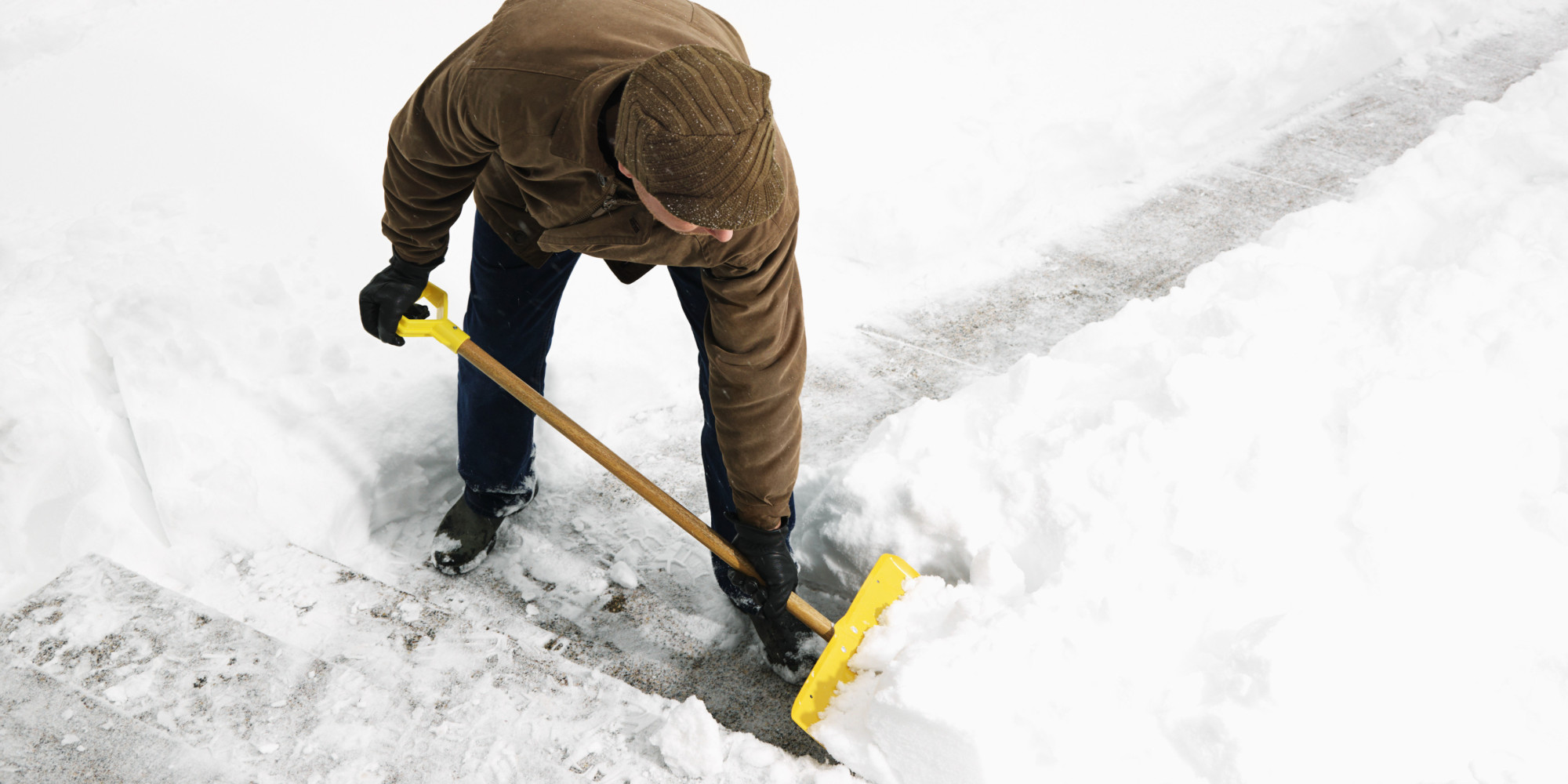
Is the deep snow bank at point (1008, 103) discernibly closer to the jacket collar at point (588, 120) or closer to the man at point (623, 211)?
the man at point (623, 211)

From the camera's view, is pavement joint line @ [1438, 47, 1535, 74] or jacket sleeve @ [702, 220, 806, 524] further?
pavement joint line @ [1438, 47, 1535, 74]

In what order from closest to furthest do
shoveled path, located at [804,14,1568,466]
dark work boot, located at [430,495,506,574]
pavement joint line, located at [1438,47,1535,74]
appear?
dark work boot, located at [430,495,506,574], shoveled path, located at [804,14,1568,466], pavement joint line, located at [1438,47,1535,74]

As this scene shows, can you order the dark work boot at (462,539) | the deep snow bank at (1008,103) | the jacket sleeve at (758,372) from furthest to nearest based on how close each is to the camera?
the deep snow bank at (1008,103)
the dark work boot at (462,539)
the jacket sleeve at (758,372)

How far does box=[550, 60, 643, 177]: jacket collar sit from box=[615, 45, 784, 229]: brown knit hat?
0.36 ft

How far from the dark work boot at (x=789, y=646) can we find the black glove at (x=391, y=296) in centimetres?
100

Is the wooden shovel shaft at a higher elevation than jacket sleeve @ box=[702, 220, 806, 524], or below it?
below

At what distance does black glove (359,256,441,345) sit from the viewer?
6.31ft

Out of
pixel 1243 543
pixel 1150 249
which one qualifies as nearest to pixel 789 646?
pixel 1243 543

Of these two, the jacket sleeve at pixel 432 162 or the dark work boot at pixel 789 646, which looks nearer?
the jacket sleeve at pixel 432 162

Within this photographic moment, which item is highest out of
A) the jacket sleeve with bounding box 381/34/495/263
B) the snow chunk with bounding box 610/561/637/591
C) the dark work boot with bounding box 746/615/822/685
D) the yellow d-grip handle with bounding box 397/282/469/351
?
the jacket sleeve with bounding box 381/34/495/263

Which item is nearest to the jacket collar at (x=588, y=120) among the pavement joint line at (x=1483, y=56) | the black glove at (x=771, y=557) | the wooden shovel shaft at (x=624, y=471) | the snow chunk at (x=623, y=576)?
the wooden shovel shaft at (x=624, y=471)

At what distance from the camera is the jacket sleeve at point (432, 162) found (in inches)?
61.5

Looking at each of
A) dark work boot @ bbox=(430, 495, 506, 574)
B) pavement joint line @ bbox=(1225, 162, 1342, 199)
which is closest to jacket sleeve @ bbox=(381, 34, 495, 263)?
dark work boot @ bbox=(430, 495, 506, 574)

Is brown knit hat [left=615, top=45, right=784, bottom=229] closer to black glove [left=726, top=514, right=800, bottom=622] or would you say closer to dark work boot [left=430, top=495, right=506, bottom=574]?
black glove [left=726, top=514, right=800, bottom=622]
